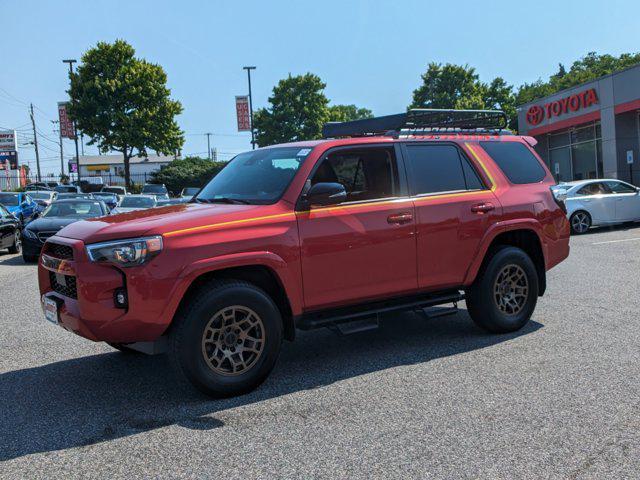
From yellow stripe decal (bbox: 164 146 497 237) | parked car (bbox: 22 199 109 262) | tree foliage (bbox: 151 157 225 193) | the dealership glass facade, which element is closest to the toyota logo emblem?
the dealership glass facade

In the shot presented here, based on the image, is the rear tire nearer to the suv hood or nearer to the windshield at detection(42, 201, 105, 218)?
the suv hood

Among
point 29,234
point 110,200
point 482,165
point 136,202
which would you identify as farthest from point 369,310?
point 110,200

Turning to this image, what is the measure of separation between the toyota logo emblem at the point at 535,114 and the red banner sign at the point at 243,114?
69.1ft

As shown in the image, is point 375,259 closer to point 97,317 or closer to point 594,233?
point 97,317

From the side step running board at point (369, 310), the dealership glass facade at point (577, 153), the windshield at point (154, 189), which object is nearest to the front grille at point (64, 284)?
the side step running board at point (369, 310)

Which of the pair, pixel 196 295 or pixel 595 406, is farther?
pixel 196 295

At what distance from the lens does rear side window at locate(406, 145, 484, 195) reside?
5.45 m

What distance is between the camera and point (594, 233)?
625 inches

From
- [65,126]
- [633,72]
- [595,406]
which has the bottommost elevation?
[595,406]

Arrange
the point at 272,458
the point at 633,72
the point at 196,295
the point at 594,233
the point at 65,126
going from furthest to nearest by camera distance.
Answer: the point at 65,126
the point at 633,72
the point at 594,233
the point at 196,295
the point at 272,458

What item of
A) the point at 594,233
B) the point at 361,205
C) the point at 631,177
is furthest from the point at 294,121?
the point at 361,205

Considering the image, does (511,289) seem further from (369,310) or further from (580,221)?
(580,221)

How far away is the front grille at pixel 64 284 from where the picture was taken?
168 inches

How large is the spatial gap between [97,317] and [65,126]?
50.3 metres
